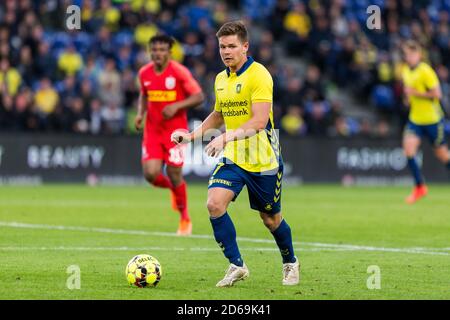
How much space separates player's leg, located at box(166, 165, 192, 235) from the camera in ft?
47.2

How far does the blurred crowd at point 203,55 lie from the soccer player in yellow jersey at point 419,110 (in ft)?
23.0

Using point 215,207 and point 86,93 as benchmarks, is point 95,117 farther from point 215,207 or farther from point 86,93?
point 215,207

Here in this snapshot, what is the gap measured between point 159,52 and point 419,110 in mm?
7528

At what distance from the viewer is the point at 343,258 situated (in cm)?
1155

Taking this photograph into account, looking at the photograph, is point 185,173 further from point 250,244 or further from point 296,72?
point 250,244

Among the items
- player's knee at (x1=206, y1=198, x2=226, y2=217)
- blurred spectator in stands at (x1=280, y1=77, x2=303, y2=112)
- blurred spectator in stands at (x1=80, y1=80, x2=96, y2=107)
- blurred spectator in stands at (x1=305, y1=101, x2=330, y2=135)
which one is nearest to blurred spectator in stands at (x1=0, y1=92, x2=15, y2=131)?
blurred spectator in stands at (x1=80, y1=80, x2=96, y2=107)

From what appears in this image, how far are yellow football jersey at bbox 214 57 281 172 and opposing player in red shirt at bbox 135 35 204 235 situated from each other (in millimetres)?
4858

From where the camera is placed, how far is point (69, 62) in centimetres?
2627

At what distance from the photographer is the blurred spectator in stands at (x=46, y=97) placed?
25.5 meters

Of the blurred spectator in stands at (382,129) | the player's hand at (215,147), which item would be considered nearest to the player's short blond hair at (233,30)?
the player's hand at (215,147)

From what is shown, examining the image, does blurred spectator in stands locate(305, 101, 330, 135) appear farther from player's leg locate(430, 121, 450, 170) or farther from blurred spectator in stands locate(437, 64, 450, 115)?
player's leg locate(430, 121, 450, 170)

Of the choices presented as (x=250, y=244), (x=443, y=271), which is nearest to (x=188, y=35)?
(x=250, y=244)

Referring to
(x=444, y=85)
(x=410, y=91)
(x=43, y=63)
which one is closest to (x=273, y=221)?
(x=410, y=91)

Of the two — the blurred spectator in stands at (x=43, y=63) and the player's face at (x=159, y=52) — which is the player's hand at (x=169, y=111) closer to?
the player's face at (x=159, y=52)
